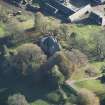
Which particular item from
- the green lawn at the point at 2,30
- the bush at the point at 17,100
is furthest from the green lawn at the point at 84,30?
the bush at the point at 17,100

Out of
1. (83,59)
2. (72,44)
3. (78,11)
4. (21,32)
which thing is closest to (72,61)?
(83,59)

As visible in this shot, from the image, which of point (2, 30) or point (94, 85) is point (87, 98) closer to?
point (94, 85)

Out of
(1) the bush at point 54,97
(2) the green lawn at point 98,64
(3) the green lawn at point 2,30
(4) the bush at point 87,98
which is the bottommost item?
(1) the bush at point 54,97

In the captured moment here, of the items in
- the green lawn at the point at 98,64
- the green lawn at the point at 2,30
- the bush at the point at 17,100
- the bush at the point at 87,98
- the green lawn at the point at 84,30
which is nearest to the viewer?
the bush at the point at 17,100

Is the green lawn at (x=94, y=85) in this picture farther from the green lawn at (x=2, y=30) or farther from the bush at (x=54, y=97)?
the green lawn at (x=2, y=30)

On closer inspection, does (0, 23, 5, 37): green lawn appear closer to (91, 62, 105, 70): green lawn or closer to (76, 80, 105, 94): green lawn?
(91, 62, 105, 70): green lawn

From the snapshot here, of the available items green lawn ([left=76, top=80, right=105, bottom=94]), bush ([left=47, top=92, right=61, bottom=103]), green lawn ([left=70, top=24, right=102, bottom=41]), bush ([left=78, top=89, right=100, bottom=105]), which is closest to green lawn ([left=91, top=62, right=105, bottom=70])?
green lawn ([left=76, top=80, right=105, bottom=94])

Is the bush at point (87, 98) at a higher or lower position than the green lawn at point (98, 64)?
lower

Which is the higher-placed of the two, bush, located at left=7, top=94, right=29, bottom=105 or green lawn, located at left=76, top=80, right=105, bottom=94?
green lawn, located at left=76, top=80, right=105, bottom=94

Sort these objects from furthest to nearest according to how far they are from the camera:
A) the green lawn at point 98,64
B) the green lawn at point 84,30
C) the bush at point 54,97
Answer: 1. the green lawn at point 84,30
2. the green lawn at point 98,64
3. the bush at point 54,97
